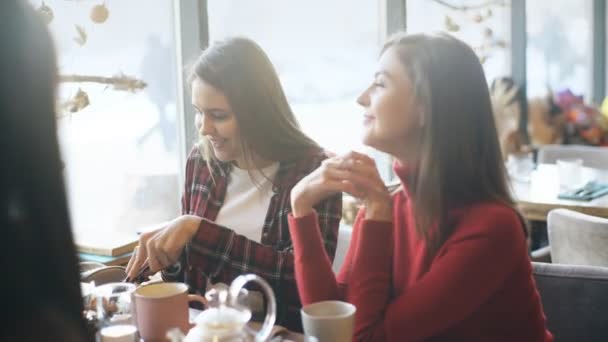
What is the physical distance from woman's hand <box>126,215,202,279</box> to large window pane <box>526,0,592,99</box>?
4.61 meters

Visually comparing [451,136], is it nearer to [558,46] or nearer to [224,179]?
[224,179]

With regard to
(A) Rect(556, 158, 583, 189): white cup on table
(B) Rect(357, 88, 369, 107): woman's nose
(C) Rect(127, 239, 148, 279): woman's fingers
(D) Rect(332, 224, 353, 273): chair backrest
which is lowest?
(A) Rect(556, 158, 583, 189): white cup on table

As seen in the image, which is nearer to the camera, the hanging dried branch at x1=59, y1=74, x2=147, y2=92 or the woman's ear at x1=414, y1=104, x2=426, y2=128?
the woman's ear at x1=414, y1=104, x2=426, y2=128

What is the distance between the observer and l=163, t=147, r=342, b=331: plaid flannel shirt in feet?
4.77

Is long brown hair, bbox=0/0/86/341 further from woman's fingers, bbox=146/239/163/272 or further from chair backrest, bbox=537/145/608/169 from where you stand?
chair backrest, bbox=537/145/608/169

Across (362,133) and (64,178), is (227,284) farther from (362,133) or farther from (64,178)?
(64,178)

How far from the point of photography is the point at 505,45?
5051 millimetres

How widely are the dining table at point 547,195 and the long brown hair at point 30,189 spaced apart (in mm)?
1935

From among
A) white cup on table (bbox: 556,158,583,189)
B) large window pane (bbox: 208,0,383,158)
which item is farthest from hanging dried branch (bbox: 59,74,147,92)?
white cup on table (bbox: 556,158,583,189)

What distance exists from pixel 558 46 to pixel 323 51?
11.2 ft

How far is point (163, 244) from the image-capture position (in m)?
1.39

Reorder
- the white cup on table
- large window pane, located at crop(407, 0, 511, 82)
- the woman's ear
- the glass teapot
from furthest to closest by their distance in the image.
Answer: large window pane, located at crop(407, 0, 511, 82) < the white cup on table < the woman's ear < the glass teapot

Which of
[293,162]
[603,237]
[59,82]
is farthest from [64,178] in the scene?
[603,237]

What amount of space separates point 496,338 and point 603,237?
2.90 ft
